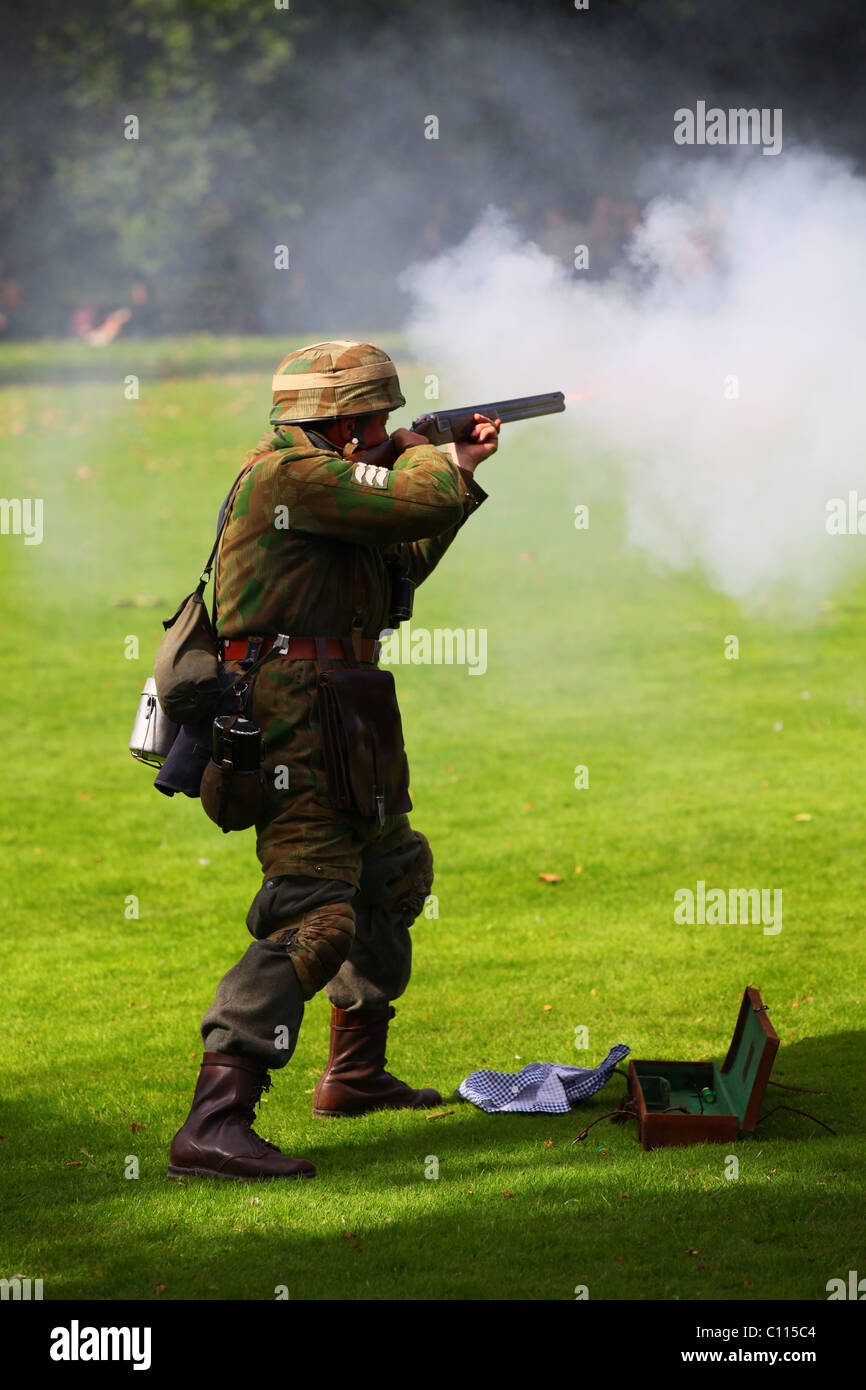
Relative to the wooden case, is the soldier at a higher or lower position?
higher

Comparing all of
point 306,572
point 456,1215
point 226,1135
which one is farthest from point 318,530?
point 456,1215

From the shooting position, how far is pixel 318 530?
5.52m

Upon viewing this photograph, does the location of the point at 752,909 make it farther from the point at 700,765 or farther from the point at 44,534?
the point at 44,534

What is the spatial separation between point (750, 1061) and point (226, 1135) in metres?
1.84

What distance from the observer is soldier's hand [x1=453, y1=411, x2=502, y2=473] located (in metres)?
6.20

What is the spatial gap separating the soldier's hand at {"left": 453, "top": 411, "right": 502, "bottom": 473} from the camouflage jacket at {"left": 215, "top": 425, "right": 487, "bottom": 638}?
1.18 feet

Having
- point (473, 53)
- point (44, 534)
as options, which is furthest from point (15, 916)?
point (473, 53)

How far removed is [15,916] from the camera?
28.8 feet

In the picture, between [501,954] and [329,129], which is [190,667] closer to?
[501,954]

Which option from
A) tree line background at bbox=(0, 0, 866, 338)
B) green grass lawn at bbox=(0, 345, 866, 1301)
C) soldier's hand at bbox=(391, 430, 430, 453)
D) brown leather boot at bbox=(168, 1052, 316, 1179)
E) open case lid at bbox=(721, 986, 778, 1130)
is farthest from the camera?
tree line background at bbox=(0, 0, 866, 338)

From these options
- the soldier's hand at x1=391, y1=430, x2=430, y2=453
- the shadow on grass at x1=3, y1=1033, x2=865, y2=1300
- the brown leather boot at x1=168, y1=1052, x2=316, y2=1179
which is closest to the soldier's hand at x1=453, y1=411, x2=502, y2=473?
the soldier's hand at x1=391, y1=430, x2=430, y2=453

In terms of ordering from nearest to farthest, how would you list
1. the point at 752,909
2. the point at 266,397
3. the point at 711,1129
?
1. the point at 711,1129
2. the point at 752,909
3. the point at 266,397

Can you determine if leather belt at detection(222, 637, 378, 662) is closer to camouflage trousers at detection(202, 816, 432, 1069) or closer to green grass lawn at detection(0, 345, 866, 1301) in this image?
camouflage trousers at detection(202, 816, 432, 1069)
